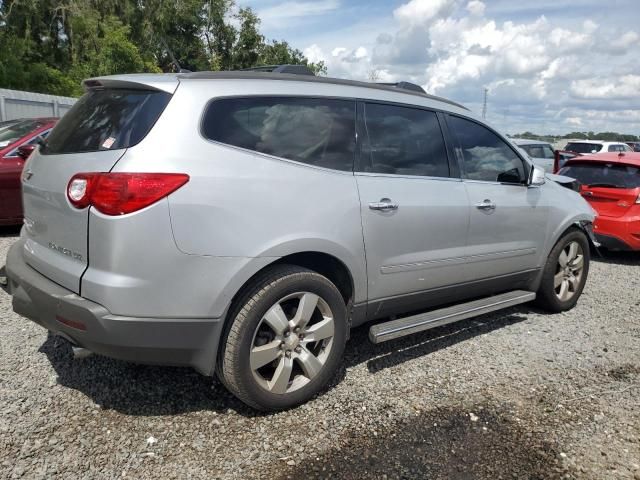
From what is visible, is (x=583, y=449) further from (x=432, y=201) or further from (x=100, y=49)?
(x=100, y=49)

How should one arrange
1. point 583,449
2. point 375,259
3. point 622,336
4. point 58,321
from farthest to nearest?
point 622,336 < point 375,259 < point 583,449 < point 58,321

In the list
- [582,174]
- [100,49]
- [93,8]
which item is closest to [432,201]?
[582,174]

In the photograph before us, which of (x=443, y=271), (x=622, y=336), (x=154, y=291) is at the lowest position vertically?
(x=622, y=336)

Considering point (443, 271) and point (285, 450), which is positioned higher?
point (443, 271)

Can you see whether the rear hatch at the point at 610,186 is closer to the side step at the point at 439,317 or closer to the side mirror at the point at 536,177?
the side mirror at the point at 536,177

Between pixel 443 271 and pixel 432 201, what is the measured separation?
1.72ft

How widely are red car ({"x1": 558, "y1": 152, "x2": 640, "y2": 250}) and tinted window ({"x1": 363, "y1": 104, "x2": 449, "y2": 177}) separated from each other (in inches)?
178

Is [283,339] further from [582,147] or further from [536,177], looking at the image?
[582,147]

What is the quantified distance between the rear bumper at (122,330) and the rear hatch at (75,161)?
4.1 inches

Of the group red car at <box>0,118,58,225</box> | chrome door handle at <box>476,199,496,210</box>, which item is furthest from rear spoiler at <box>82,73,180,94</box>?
red car at <box>0,118,58,225</box>

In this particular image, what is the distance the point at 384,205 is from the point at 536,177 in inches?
72.5

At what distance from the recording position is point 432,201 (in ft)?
12.2

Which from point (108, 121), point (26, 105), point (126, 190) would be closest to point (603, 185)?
point (108, 121)

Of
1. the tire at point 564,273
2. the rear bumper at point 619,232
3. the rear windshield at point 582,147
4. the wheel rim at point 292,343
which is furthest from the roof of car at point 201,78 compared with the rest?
the rear windshield at point 582,147
